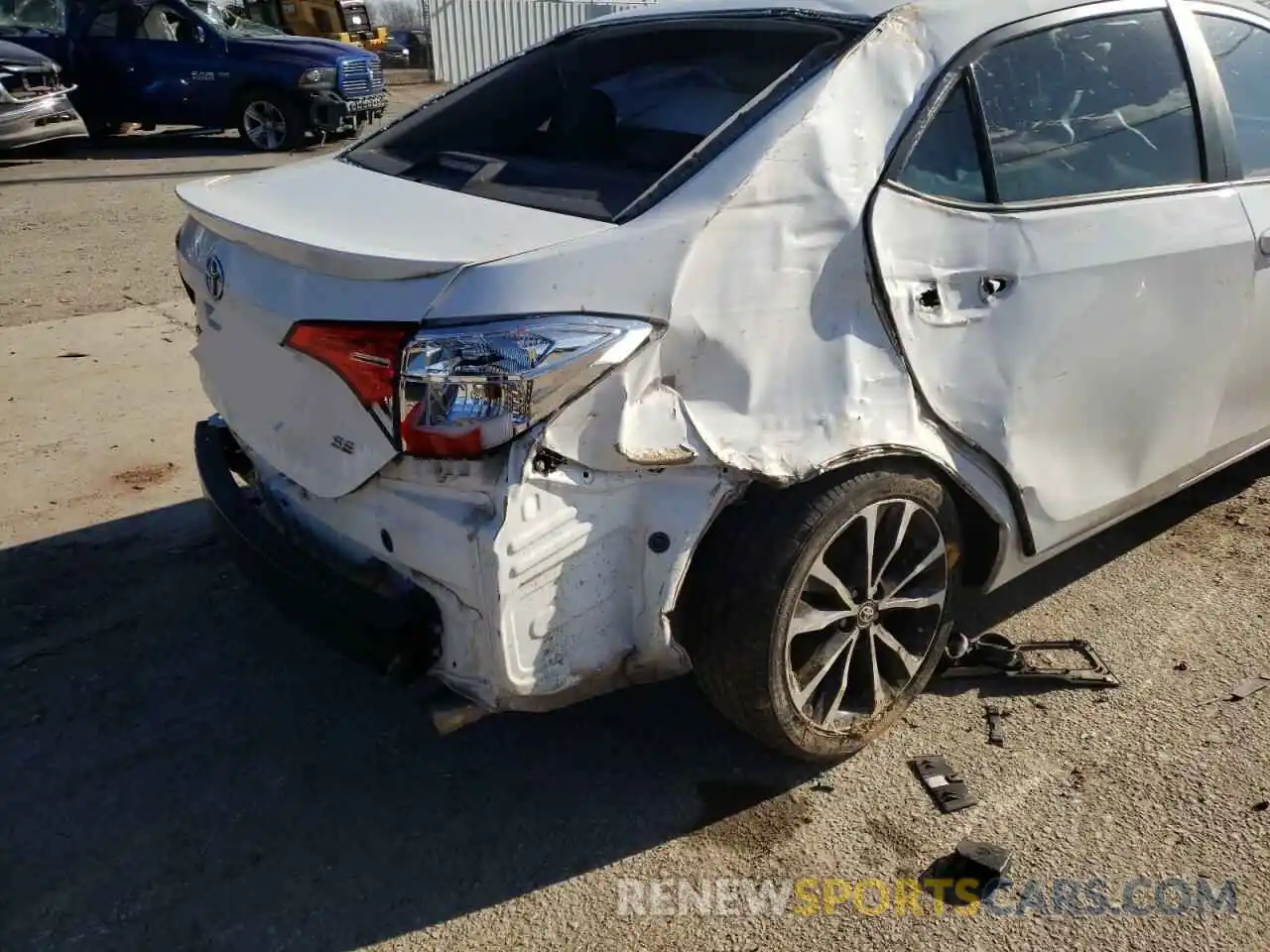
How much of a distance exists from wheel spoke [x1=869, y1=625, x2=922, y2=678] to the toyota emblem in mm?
1735

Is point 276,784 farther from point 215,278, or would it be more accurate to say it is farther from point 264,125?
point 264,125

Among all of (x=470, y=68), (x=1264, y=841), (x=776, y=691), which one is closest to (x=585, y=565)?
(x=776, y=691)

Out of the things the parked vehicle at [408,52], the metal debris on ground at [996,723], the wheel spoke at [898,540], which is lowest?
the parked vehicle at [408,52]

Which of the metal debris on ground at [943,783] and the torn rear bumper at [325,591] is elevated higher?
the torn rear bumper at [325,591]

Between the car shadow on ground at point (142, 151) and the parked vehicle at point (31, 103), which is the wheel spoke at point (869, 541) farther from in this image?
the parked vehicle at point (31, 103)

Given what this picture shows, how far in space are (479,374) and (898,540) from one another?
3.76 ft

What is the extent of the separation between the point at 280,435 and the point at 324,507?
212mm

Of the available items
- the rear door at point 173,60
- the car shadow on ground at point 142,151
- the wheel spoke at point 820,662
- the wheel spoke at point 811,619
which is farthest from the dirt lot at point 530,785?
the rear door at point 173,60

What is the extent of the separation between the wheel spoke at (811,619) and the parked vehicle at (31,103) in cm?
1175

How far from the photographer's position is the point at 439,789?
2.74 meters

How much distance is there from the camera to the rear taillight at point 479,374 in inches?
80.3

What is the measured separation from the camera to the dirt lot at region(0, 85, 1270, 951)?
236 centimetres

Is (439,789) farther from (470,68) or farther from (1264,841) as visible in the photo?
(470,68)

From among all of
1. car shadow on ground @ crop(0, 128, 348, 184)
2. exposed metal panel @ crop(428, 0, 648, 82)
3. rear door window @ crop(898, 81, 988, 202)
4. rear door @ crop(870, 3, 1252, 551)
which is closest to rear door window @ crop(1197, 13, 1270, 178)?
rear door @ crop(870, 3, 1252, 551)
